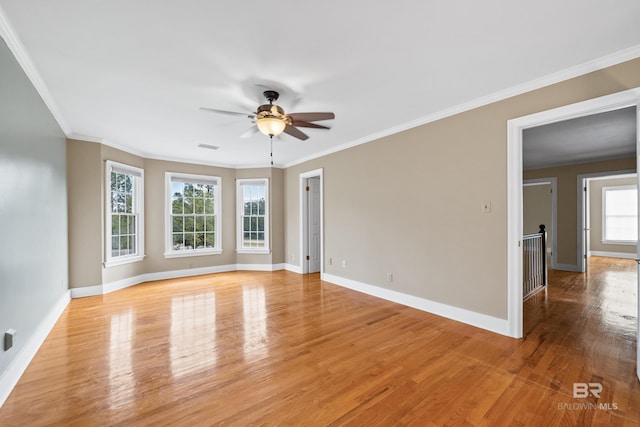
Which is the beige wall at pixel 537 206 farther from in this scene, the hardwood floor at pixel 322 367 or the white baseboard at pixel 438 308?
the white baseboard at pixel 438 308

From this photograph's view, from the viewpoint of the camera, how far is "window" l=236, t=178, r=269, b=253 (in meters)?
6.62

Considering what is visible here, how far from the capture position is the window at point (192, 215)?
5.86m

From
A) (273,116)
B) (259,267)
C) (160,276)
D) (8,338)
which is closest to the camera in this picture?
(8,338)

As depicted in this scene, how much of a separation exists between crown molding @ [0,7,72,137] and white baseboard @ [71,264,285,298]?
2762 millimetres

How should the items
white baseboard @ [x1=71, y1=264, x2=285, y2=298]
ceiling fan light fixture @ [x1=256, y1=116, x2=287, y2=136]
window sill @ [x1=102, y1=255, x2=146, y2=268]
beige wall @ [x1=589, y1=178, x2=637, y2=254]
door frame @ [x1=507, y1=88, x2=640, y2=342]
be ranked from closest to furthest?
1. ceiling fan light fixture @ [x1=256, y1=116, x2=287, y2=136]
2. door frame @ [x1=507, y1=88, x2=640, y2=342]
3. white baseboard @ [x1=71, y1=264, x2=285, y2=298]
4. window sill @ [x1=102, y1=255, x2=146, y2=268]
5. beige wall @ [x1=589, y1=178, x2=637, y2=254]

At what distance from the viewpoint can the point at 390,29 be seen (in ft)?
6.27

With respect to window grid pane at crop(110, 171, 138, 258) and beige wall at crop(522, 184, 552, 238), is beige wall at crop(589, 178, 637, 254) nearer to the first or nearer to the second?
beige wall at crop(522, 184, 552, 238)

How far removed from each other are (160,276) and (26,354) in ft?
11.3

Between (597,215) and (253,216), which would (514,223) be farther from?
(597,215)

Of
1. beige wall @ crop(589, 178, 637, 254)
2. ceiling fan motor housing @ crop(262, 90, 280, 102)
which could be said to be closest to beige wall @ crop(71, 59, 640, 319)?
ceiling fan motor housing @ crop(262, 90, 280, 102)

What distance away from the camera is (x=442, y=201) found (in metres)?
3.45

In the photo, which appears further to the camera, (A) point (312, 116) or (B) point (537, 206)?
(B) point (537, 206)

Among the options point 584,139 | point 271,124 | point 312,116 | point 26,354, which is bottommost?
point 26,354

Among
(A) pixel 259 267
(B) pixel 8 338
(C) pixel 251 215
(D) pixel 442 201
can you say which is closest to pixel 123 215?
(C) pixel 251 215
